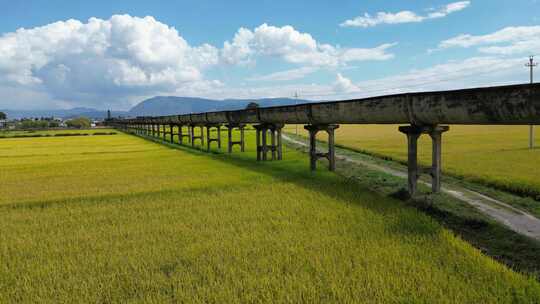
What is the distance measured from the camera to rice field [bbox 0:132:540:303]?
13.5ft

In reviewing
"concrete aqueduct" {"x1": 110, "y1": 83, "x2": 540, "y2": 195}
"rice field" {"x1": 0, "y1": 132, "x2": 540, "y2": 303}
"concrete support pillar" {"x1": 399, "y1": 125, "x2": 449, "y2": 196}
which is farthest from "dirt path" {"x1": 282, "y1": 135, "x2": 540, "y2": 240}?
"rice field" {"x1": 0, "y1": 132, "x2": 540, "y2": 303}

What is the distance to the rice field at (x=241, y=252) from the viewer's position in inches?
163

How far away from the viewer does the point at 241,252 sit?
5297mm

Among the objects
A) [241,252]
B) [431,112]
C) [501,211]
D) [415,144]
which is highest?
[431,112]

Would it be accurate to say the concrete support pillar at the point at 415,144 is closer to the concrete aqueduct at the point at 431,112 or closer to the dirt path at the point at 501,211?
the concrete aqueduct at the point at 431,112

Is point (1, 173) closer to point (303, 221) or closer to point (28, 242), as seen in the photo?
point (28, 242)

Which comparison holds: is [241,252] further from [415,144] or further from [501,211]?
[501,211]

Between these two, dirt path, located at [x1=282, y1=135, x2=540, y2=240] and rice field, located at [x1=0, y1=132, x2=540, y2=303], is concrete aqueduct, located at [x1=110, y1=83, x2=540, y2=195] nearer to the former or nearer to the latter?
dirt path, located at [x1=282, y1=135, x2=540, y2=240]

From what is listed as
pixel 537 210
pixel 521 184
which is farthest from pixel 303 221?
pixel 521 184

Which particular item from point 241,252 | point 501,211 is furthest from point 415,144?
point 241,252

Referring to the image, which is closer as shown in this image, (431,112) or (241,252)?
(241,252)

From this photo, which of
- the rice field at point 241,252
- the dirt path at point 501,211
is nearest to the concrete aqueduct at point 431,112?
the dirt path at point 501,211

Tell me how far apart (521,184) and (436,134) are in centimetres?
420

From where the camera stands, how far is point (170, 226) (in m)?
6.67
